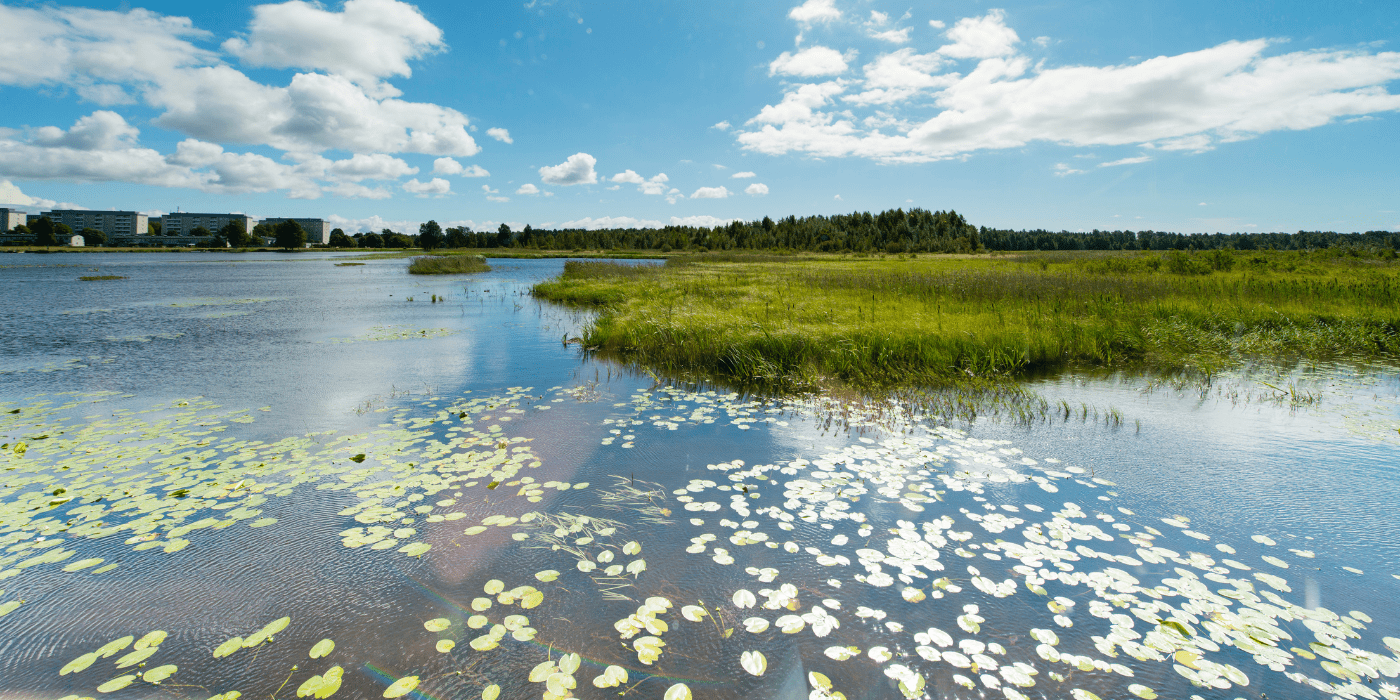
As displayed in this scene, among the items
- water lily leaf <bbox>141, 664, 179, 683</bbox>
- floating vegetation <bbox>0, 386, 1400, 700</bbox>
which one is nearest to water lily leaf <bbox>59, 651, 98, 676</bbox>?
floating vegetation <bbox>0, 386, 1400, 700</bbox>

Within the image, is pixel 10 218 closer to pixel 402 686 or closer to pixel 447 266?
pixel 447 266

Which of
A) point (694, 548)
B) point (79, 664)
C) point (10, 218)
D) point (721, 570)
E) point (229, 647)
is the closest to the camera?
point (79, 664)

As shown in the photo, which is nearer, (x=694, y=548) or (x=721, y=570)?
(x=721, y=570)

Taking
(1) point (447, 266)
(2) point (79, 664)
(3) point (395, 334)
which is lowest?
(2) point (79, 664)

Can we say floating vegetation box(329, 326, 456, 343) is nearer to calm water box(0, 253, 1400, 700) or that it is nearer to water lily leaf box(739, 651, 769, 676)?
calm water box(0, 253, 1400, 700)

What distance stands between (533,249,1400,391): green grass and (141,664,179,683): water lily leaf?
32.2 ft

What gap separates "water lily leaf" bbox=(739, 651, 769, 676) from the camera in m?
3.92

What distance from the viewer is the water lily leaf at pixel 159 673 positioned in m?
3.80

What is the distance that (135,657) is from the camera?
4.01 meters

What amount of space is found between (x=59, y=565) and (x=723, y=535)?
6.01m

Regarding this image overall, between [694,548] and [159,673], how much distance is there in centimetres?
394

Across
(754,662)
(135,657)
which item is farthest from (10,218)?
(754,662)

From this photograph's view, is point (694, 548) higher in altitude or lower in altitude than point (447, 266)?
lower

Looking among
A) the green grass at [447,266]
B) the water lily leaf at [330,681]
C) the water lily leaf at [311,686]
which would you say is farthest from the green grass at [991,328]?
the green grass at [447,266]
